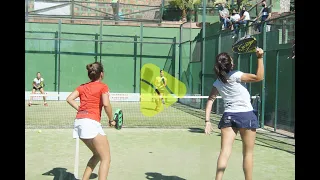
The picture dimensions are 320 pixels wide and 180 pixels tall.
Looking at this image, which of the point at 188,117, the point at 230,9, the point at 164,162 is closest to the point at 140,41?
the point at 230,9

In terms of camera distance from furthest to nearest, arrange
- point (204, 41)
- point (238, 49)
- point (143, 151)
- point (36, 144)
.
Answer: point (204, 41), point (36, 144), point (143, 151), point (238, 49)

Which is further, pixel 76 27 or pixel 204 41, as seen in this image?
pixel 76 27

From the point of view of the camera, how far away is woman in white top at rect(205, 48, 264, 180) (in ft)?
15.9

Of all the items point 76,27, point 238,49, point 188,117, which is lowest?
point 188,117

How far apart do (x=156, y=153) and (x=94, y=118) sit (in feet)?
10.6

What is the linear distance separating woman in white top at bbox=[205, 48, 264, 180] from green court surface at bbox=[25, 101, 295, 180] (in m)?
1.25

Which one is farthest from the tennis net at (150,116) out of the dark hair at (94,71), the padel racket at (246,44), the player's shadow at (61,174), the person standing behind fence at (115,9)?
the person standing behind fence at (115,9)

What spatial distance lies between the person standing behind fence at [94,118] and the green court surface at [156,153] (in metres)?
1.15

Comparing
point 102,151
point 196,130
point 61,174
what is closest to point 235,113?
point 102,151

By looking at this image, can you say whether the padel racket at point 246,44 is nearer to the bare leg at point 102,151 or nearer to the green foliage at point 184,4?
the bare leg at point 102,151

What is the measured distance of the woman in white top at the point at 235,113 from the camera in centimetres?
485

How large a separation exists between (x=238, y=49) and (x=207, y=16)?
15.2m

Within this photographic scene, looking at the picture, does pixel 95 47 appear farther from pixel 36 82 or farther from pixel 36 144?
pixel 36 144
